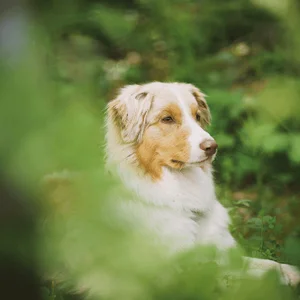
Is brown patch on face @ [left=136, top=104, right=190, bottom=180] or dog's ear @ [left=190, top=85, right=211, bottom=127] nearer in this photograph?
brown patch on face @ [left=136, top=104, right=190, bottom=180]

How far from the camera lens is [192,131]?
266cm

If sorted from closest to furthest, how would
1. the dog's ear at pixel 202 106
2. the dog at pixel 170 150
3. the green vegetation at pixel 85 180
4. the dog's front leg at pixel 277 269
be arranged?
1. the green vegetation at pixel 85 180
2. the dog's front leg at pixel 277 269
3. the dog at pixel 170 150
4. the dog's ear at pixel 202 106

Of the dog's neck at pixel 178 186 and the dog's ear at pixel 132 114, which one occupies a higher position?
the dog's ear at pixel 132 114

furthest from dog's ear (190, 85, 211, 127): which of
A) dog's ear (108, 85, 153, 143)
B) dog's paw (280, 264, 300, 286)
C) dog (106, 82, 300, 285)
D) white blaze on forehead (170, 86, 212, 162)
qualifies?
dog's paw (280, 264, 300, 286)

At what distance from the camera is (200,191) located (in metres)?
2.96

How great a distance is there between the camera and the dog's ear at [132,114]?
2795 mm

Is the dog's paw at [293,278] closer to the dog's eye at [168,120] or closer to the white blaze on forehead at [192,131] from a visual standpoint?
the white blaze on forehead at [192,131]

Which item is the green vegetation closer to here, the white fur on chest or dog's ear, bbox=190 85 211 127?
the white fur on chest

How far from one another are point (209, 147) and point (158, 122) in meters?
0.33

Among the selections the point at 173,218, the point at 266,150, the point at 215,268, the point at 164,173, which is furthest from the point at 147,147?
the point at 215,268

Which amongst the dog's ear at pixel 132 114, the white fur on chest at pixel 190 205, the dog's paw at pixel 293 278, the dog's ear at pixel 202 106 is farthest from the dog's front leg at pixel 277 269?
the dog's ear at pixel 202 106

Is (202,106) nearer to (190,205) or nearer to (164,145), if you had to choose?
(164,145)

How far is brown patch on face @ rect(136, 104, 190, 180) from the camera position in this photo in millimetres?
2703

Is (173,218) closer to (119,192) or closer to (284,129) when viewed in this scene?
(284,129)
